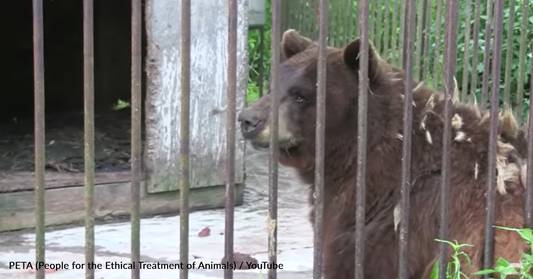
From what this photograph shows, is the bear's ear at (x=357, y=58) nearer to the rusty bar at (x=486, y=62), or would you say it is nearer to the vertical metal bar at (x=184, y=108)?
the rusty bar at (x=486, y=62)

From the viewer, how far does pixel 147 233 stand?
18.6ft

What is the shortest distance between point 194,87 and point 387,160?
8.40 ft

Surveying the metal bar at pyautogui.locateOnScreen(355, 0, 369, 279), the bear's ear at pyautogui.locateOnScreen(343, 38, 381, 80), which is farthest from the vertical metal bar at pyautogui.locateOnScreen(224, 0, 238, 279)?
the bear's ear at pyautogui.locateOnScreen(343, 38, 381, 80)

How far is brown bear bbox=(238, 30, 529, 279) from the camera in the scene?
3.62m

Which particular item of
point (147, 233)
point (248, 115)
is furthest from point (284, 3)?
point (248, 115)

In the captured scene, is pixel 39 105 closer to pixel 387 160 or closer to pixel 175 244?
pixel 387 160

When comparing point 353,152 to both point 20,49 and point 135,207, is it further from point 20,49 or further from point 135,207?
point 20,49

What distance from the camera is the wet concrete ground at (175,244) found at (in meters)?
4.72

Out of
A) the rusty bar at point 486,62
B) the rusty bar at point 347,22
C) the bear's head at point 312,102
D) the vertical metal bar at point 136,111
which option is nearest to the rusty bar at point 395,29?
the rusty bar at point 347,22

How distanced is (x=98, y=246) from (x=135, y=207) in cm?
246

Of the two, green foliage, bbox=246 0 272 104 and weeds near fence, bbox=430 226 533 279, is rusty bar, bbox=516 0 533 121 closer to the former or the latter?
weeds near fence, bbox=430 226 533 279

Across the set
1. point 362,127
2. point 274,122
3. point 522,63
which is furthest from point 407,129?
point 522,63

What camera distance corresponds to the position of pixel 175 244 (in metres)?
5.41

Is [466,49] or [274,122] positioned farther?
[466,49]
